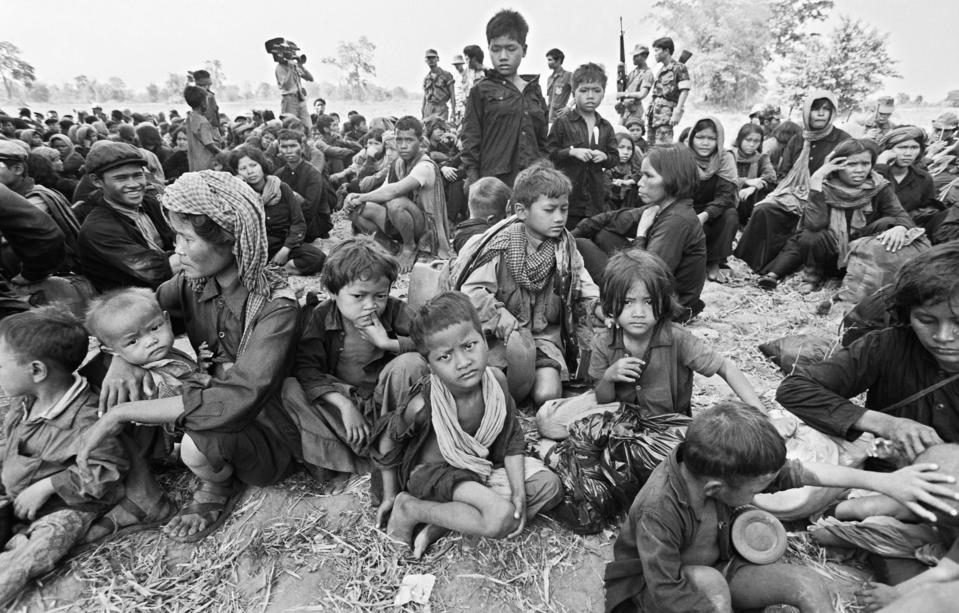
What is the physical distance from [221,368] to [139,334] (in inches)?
17.3

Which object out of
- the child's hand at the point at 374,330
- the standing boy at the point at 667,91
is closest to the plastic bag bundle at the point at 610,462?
the child's hand at the point at 374,330

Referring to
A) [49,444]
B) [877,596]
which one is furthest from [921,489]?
[49,444]

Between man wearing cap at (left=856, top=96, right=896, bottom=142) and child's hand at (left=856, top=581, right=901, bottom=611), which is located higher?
man wearing cap at (left=856, top=96, right=896, bottom=142)

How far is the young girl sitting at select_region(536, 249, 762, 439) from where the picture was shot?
2523 millimetres

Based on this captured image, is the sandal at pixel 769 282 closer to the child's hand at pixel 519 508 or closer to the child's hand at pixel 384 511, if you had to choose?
the child's hand at pixel 519 508

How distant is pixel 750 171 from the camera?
7797 mm

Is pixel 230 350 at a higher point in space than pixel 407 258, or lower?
higher

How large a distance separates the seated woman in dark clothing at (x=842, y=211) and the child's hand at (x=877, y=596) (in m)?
3.94

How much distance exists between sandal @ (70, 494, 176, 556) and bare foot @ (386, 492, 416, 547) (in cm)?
118

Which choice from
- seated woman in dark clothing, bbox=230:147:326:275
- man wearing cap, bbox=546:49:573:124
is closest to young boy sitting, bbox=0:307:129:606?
seated woman in dark clothing, bbox=230:147:326:275

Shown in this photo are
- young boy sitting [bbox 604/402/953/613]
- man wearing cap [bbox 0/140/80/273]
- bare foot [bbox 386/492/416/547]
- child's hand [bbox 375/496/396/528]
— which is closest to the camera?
young boy sitting [bbox 604/402/953/613]

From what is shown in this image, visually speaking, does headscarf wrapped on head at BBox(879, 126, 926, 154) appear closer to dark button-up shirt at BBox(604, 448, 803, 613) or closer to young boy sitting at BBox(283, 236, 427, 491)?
dark button-up shirt at BBox(604, 448, 803, 613)

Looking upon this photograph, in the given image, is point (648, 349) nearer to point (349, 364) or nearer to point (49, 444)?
point (349, 364)

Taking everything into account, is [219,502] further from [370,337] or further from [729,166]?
[729,166]
